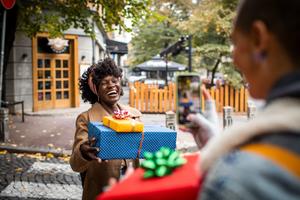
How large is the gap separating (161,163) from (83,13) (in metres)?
12.9

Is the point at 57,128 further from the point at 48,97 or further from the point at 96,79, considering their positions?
the point at 96,79

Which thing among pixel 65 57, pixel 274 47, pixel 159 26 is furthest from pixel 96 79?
pixel 159 26

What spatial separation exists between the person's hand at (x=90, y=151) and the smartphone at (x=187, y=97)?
1.34 meters

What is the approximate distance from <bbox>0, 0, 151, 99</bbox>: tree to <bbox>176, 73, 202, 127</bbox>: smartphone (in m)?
11.5

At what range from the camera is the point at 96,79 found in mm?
3340

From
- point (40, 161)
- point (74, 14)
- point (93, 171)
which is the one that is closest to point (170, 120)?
point (40, 161)

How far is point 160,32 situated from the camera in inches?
1294

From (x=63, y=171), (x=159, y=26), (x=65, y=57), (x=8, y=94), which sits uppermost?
(x=159, y=26)

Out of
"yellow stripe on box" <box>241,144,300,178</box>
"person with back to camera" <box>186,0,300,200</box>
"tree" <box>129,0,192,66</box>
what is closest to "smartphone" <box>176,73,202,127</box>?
"person with back to camera" <box>186,0,300,200</box>

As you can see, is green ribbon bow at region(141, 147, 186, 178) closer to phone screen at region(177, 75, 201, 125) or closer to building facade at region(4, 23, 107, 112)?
phone screen at region(177, 75, 201, 125)

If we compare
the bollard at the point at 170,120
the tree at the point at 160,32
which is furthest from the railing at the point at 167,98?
the tree at the point at 160,32

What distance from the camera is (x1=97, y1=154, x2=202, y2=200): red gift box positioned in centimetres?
122

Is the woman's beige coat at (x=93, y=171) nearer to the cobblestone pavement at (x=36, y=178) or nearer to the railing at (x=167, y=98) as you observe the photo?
the cobblestone pavement at (x=36, y=178)

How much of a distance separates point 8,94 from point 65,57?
11.1 ft
